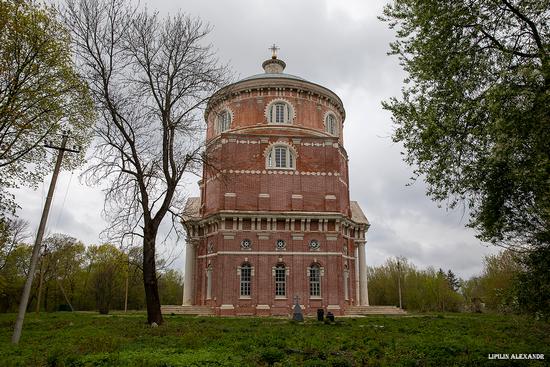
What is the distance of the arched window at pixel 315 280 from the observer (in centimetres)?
3155

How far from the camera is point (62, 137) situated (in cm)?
1741

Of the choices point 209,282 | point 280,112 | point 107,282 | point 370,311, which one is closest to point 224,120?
point 280,112

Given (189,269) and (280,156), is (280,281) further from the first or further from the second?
(280,156)

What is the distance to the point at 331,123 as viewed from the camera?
38219 mm

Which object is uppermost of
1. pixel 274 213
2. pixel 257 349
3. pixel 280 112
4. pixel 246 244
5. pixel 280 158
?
pixel 280 112

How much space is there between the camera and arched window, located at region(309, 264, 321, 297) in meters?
31.5

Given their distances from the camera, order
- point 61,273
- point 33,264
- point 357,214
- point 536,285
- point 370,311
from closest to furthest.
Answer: point 536,285 < point 33,264 < point 370,311 < point 357,214 < point 61,273

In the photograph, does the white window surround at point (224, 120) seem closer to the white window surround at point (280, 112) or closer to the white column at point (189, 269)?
the white window surround at point (280, 112)

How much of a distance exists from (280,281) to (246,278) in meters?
2.37

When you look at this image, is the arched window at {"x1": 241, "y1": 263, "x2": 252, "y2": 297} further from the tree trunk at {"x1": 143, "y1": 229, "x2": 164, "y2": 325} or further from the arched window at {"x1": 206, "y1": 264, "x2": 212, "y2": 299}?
the tree trunk at {"x1": 143, "y1": 229, "x2": 164, "y2": 325}

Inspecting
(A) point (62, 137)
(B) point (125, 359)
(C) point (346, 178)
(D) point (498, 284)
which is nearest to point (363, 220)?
(C) point (346, 178)

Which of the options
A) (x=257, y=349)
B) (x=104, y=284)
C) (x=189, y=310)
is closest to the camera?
(x=257, y=349)

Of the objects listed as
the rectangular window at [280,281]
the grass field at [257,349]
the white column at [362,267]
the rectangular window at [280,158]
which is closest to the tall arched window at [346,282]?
the white column at [362,267]

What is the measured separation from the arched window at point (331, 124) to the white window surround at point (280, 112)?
134 inches
